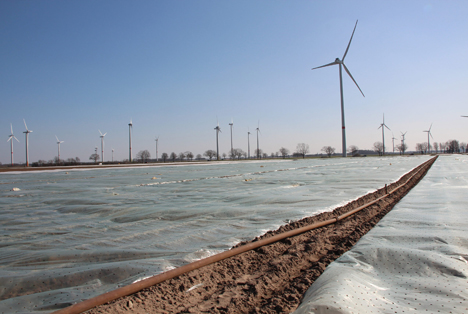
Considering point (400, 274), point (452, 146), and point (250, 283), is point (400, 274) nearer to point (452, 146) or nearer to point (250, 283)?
point (250, 283)

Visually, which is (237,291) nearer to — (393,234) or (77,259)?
(77,259)

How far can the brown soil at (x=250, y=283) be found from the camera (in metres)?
2.89

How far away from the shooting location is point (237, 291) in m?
3.28

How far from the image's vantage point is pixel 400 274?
10.6 feet

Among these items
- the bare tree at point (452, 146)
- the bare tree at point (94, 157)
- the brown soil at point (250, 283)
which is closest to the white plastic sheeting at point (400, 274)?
the brown soil at point (250, 283)

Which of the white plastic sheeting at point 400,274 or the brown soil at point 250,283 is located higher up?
the white plastic sheeting at point 400,274

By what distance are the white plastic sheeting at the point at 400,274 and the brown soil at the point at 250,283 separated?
35 centimetres

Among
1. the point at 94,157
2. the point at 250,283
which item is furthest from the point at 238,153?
the point at 250,283

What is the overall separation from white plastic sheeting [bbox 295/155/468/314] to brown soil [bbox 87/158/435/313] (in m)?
0.35

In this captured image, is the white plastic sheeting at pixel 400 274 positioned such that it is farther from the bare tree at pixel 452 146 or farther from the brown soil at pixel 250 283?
the bare tree at pixel 452 146

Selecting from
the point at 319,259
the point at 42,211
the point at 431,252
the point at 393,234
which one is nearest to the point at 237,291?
the point at 319,259

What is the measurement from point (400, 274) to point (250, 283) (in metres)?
1.72

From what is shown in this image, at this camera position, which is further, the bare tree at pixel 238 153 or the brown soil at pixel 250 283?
the bare tree at pixel 238 153

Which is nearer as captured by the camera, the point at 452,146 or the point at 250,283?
the point at 250,283
